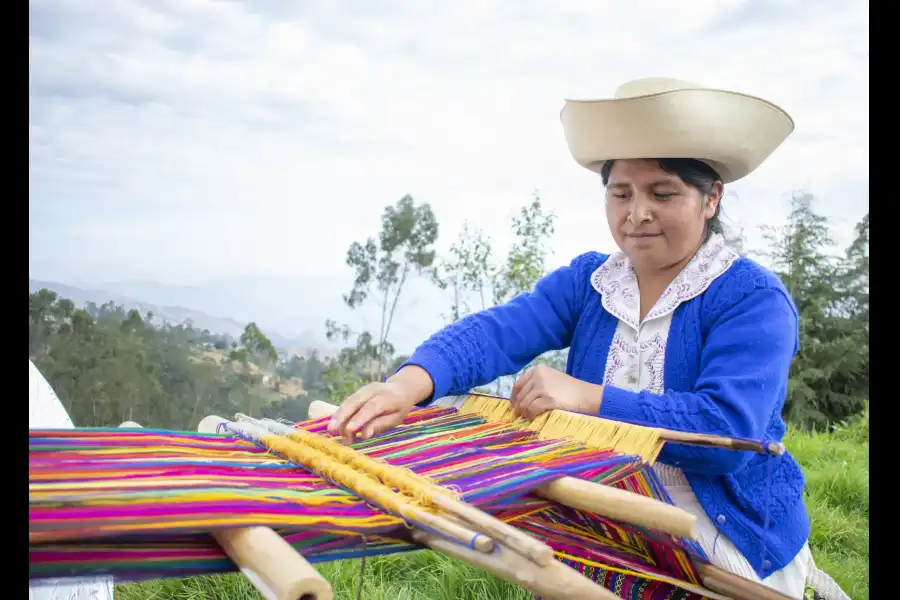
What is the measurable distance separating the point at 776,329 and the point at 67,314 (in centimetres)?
373

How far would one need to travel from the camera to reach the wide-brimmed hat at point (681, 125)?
168 centimetres

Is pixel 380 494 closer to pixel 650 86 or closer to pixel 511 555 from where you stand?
pixel 511 555

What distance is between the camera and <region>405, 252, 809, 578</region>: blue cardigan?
1.52 m

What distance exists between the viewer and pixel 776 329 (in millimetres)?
1629

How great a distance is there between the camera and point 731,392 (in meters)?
1.51

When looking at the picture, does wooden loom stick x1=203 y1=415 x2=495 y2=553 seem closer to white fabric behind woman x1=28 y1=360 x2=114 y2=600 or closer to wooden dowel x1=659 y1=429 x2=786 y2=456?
wooden dowel x1=659 y1=429 x2=786 y2=456

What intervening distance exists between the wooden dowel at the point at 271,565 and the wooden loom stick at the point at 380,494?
0.20m

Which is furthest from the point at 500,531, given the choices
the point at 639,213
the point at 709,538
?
the point at 639,213

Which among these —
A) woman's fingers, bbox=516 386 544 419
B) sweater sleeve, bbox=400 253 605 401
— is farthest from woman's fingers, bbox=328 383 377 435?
woman's fingers, bbox=516 386 544 419

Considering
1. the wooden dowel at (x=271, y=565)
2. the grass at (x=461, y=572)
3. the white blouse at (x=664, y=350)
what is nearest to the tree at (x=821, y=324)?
the grass at (x=461, y=572)

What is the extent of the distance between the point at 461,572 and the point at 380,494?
1.66m

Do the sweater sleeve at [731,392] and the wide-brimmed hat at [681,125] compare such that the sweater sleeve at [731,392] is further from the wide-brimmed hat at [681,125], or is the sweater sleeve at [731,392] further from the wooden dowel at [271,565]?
the wooden dowel at [271,565]
